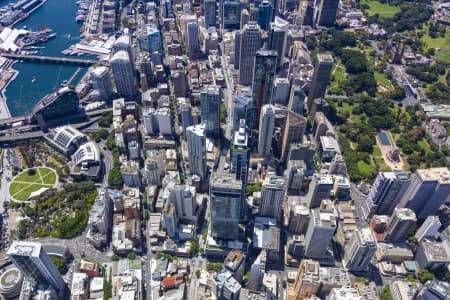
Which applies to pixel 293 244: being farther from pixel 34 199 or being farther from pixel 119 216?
pixel 34 199

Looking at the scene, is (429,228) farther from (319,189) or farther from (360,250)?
(319,189)

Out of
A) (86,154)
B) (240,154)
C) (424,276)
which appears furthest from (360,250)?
(86,154)

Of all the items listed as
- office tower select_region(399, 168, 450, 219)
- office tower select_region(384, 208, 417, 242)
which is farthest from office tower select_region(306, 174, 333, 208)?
office tower select_region(399, 168, 450, 219)

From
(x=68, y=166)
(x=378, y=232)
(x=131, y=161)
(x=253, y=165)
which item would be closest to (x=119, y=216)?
(x=131, y=161)

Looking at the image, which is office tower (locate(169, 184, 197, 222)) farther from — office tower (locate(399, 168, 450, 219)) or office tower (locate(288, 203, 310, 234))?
office tower (locate(399, 168, 450, 219))

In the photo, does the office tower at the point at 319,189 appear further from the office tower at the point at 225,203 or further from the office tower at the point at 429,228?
→ the office tower at the point at 429,228

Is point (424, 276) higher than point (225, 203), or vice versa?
point (225, 203)
